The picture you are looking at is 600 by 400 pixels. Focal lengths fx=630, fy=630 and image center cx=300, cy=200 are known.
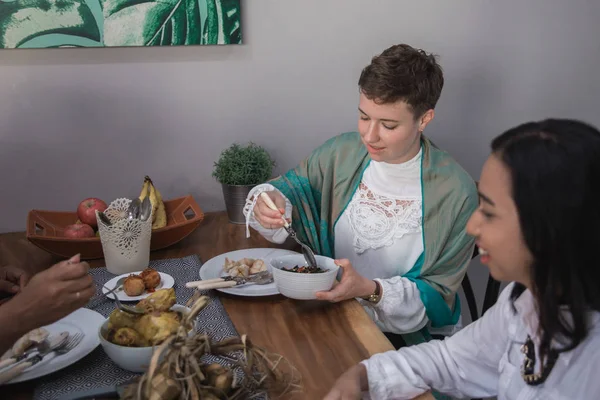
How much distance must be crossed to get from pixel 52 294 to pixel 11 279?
464 millimetres

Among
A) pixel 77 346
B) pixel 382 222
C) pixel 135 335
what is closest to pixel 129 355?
pixel 135 335

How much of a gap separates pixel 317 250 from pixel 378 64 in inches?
22.7

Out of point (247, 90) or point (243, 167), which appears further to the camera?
point (247, 90)

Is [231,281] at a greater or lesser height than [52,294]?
lesser

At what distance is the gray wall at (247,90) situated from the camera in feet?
6.63

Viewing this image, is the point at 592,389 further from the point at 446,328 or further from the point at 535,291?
the point at 446,328

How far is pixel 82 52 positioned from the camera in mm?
1996

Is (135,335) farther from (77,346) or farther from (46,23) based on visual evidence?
(46,23)

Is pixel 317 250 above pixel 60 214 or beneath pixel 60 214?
beneath

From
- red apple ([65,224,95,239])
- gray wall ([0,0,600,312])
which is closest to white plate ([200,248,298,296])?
red apple ([65,224,95,239])

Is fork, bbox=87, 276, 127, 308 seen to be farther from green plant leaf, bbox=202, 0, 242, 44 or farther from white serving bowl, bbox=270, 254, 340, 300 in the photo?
green plant leaf, bbox=202, 0, 242, 44

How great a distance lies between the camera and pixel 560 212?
0.96 meters

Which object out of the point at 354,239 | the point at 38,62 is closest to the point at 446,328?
Answer: the point at 354,239

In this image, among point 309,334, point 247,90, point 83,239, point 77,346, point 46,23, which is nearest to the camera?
point 77,346
